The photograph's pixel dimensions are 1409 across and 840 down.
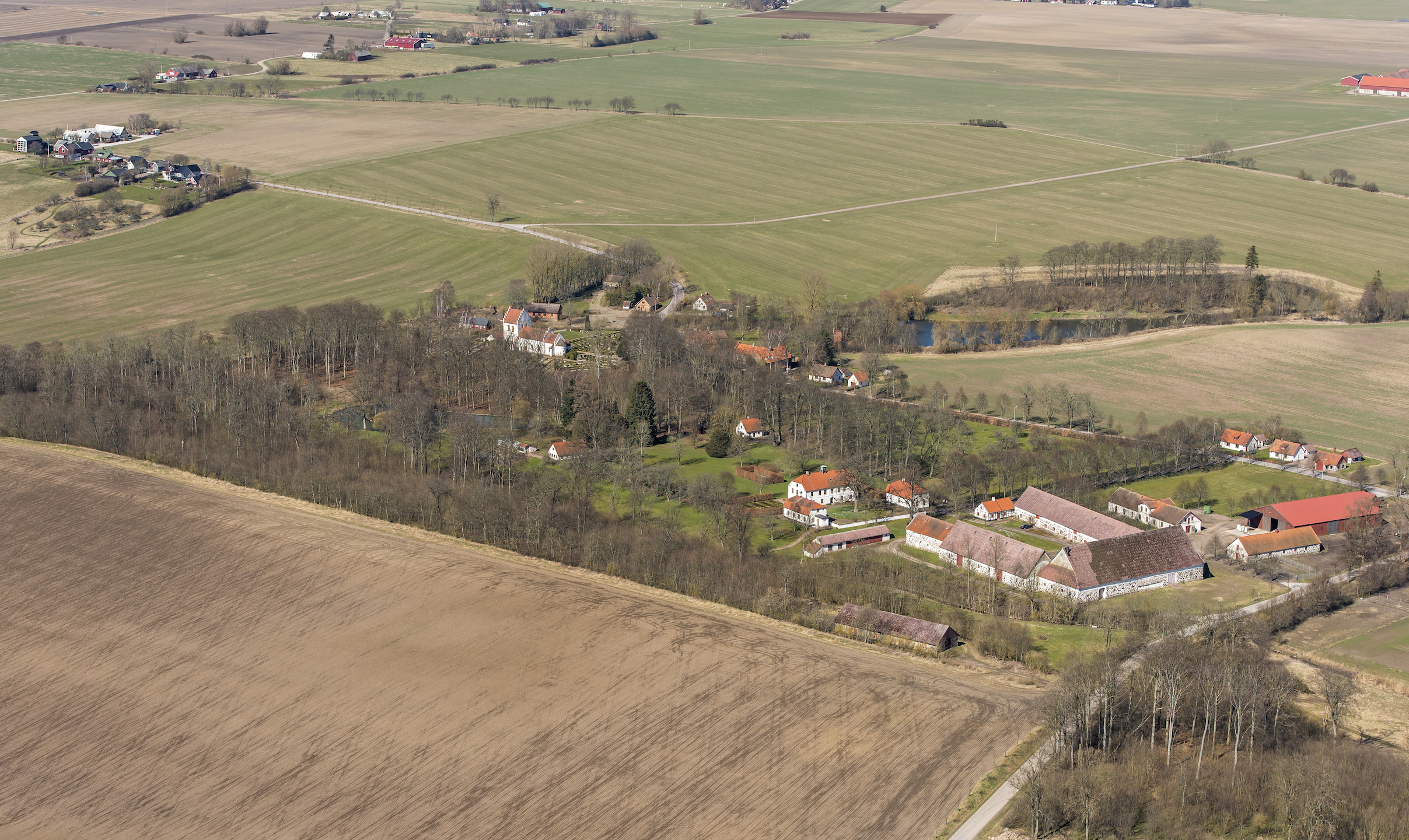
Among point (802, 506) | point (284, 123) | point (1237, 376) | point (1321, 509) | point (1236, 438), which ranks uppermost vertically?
point (284, 123)

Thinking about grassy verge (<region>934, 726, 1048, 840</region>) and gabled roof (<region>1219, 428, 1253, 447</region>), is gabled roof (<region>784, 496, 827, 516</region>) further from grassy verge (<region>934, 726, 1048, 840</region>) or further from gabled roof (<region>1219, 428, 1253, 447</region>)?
gabled roof (<region>1219, 428, 1253, 447</region>)

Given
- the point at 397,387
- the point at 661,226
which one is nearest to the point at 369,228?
the point at 661,226

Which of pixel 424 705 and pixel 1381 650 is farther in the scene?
pixel 1381 650

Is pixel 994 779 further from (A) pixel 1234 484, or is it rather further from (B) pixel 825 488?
(A) pixel 1234 484

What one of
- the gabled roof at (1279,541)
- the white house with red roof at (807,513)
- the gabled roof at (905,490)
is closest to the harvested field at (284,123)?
the white house with red roof at (807,513)

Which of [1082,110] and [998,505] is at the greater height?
[1082,110]

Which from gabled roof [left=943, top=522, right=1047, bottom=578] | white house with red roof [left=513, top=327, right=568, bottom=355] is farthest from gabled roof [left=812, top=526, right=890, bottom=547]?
white house with red roof [left=513, top=327, right=568, bottom=355]

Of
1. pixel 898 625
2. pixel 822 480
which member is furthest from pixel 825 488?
pixel 898 625
